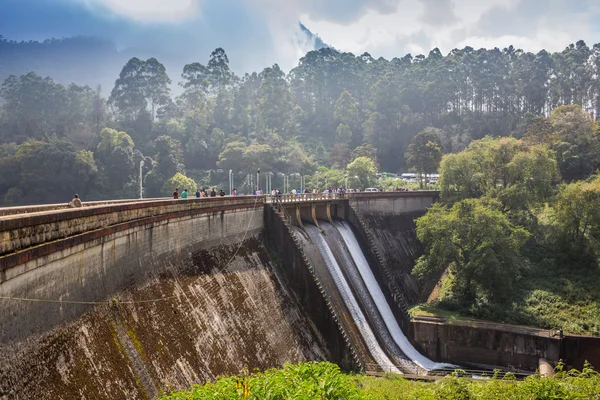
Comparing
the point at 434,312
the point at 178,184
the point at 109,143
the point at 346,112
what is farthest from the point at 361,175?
the point at 434,312

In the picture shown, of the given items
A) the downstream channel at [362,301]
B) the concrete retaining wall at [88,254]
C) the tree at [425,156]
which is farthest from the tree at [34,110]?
the concrete retaining wall at [88,254]

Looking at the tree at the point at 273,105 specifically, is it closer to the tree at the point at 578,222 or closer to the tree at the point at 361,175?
the tree at the point at 361,175

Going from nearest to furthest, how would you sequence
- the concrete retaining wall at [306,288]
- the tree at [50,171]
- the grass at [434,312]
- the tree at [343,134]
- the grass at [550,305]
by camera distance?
1. the concrete retaining wall at [306,288]
2. the grass at [550,305]
3. the grass at [434,312]
4. the tree at [50,171]
5. the tree at [343,134]

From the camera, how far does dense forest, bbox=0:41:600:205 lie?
268ft

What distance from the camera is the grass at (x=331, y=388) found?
11695 mm

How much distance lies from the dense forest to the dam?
39969 millimetres

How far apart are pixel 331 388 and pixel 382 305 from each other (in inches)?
1020

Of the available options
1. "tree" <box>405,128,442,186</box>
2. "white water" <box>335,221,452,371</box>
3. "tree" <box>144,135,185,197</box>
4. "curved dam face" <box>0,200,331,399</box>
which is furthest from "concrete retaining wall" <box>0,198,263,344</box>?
"tree" <box>144,135,185,197</box>

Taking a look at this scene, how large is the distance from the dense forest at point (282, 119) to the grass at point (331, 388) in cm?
5719

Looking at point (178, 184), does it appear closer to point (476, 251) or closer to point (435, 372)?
point (476, 251)

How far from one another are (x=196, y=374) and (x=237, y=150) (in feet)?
269

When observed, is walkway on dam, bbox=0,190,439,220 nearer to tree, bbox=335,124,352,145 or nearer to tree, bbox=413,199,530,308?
tree, bbox=413,199,530,308

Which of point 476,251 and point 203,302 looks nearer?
point 203,302

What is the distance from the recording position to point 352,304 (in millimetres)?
33312
